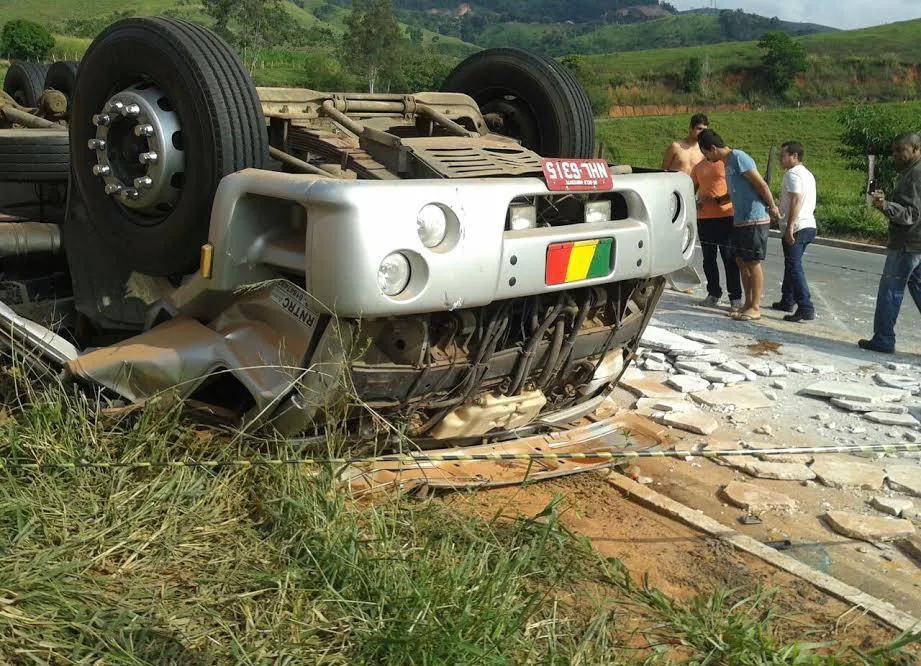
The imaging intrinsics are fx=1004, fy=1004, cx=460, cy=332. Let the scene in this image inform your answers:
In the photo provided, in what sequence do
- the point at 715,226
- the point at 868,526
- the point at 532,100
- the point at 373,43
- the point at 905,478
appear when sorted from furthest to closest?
the point at 373,43
the point at 715,226
the point at 532,100
the point at 905,478
the point at 868,526

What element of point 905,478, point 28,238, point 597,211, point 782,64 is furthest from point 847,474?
point 782,64

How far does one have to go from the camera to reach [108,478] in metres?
3.26

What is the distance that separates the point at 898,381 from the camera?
19.5ft

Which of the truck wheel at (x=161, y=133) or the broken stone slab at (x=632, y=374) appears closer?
the truck wheel at (x=161, y=133)

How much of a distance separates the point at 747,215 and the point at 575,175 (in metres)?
4.95

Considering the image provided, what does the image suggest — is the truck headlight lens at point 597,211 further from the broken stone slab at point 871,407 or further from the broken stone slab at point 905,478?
the broken stone slab at point 871,407

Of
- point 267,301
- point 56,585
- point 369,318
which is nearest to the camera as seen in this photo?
point 56,585

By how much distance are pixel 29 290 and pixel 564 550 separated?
107 inches

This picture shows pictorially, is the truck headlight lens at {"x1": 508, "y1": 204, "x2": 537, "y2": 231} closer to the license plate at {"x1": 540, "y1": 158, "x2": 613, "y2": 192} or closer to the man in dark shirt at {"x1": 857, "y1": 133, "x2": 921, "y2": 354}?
the license plate at {"x1": 540, "y1": 158, "x2": 613, "y2": 192}

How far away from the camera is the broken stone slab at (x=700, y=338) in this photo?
6906mm

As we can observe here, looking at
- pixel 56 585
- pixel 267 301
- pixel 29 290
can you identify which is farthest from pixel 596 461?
pixel 29 290

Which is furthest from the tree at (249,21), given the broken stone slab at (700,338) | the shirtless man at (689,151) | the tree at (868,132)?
the broken stone slab at (700,338)

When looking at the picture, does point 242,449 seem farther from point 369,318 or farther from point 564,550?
point 564,550

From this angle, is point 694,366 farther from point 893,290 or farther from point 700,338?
point 893,290
